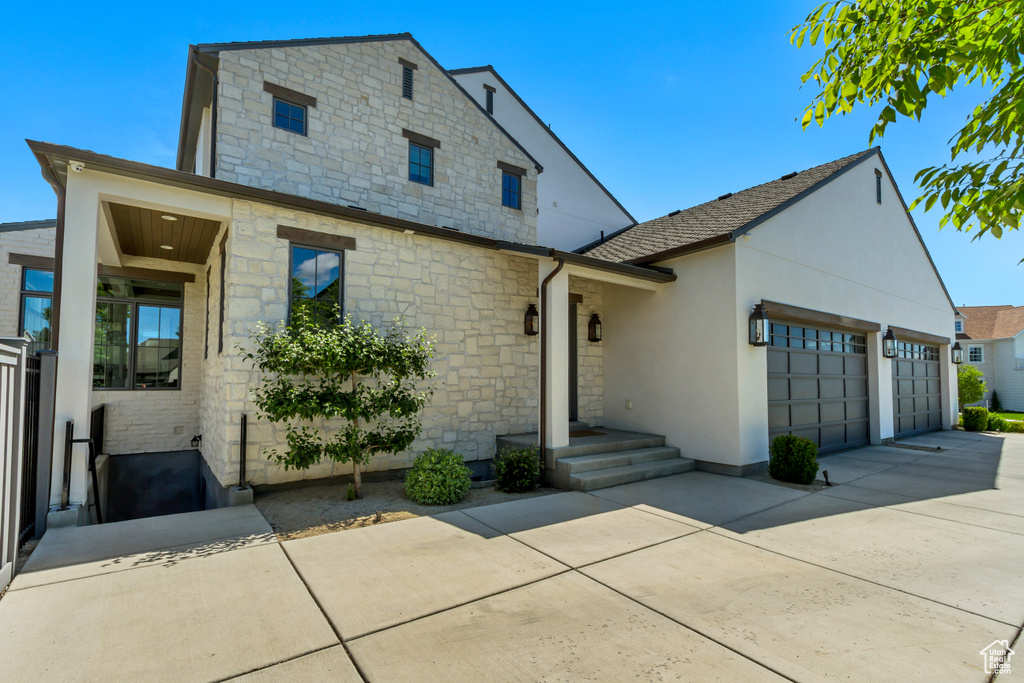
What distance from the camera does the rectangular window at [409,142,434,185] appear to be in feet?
30.5

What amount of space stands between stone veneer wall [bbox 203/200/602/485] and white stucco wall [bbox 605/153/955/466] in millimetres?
1144

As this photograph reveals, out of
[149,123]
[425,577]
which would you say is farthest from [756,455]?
[149,123]

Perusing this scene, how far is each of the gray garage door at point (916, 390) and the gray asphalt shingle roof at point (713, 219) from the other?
5.52 meters

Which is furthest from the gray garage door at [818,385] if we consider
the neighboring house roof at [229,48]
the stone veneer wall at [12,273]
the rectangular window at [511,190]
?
the stone veneer wall at [12,273]

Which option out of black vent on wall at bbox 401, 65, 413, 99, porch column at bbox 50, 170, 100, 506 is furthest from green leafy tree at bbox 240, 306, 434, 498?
black vent on wall at bbox 401, 65, 413, 99

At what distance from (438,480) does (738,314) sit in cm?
525

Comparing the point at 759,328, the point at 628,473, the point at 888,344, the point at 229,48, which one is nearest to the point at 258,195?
the point at 229,48

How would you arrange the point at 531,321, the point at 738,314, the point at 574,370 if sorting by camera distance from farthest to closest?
the point at 574,370
the point at 531,321
the point at 738,314

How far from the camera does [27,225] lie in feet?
30.7

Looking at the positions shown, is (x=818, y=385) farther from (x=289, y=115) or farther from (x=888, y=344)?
(x=289, y=115)

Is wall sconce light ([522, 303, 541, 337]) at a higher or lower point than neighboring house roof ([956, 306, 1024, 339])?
lower

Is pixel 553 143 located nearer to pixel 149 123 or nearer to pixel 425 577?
pixel 149 123

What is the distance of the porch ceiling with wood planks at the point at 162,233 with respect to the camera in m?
6.23

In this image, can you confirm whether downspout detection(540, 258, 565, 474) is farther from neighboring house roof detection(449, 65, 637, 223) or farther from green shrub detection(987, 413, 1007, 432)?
green shrub detection(987, 413, 1007, 432)
